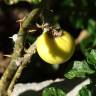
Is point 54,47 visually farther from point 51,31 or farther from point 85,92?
point 85,92

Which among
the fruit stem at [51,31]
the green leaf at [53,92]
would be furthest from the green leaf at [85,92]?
the fruit stem at [51,31]

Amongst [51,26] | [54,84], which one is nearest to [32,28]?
[51,26]

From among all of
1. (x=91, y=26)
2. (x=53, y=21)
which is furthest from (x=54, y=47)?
(x=91, y=26)

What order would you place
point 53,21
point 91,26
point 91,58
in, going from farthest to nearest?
point 91,26
point 53,21
point 91,58

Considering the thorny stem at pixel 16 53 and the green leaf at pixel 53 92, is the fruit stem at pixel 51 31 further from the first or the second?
the green leaf at pixel 53 92

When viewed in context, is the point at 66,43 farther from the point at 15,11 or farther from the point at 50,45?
the point at 15,11

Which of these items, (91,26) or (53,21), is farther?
(91,26)
